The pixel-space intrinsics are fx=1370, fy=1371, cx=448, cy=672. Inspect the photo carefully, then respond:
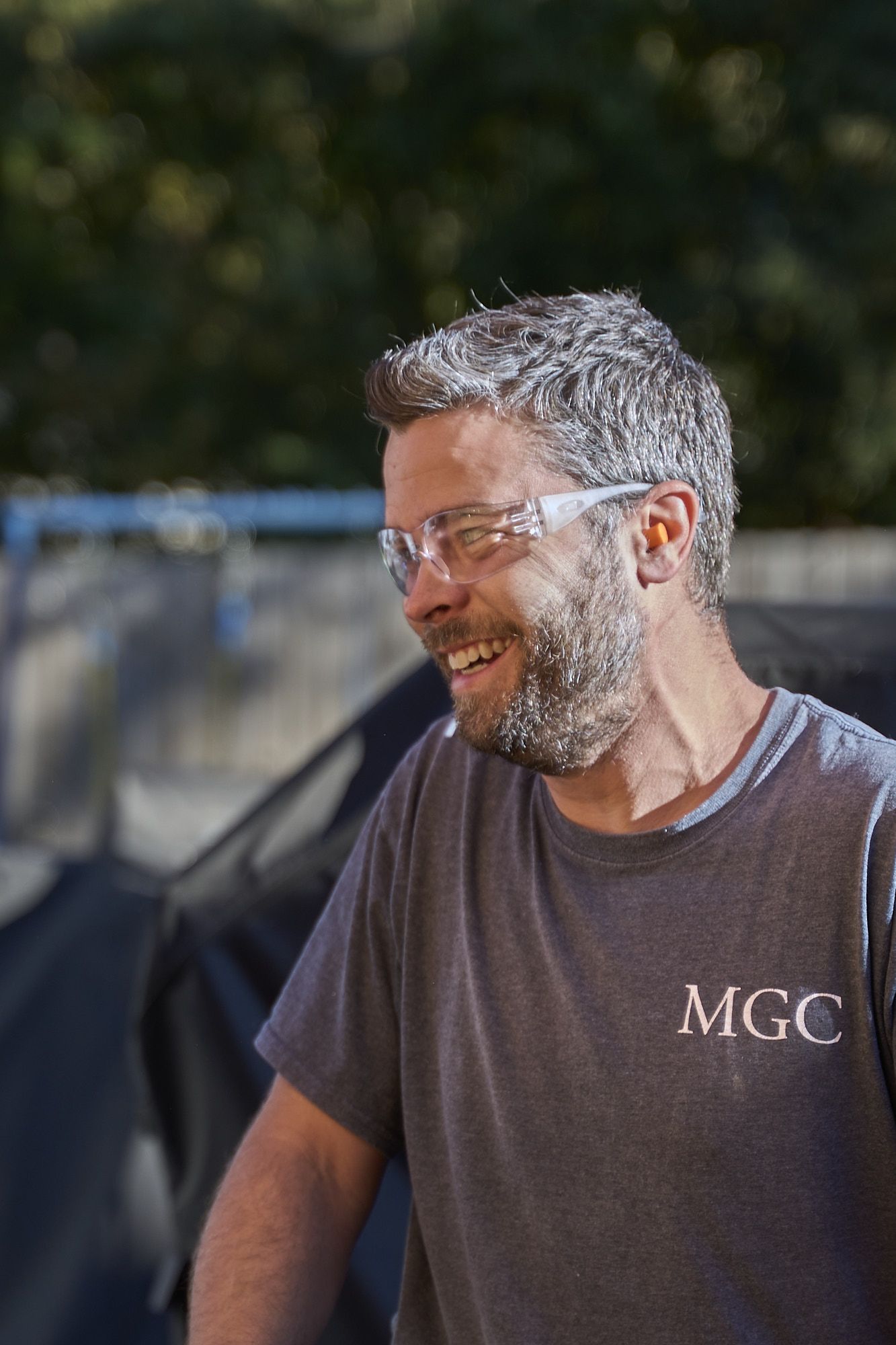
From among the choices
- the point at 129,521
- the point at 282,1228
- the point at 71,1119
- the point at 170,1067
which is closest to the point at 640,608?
the point at 282,1228

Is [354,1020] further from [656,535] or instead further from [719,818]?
[656,535]

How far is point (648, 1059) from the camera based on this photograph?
4.33 ft

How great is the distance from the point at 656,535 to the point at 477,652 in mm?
237

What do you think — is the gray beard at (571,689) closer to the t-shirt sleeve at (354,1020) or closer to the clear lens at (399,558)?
the clear lens at (399,558)

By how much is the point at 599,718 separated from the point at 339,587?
25.8ft

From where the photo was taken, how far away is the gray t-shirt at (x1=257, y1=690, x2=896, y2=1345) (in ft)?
4.11

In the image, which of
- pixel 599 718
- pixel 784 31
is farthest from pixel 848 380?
pixel 599 718

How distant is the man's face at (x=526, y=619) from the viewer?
143 centimetres

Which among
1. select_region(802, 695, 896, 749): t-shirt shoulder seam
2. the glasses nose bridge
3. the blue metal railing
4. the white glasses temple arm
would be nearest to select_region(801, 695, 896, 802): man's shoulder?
select_region(802, 695, 896, 749): t-shirt shoulder seam

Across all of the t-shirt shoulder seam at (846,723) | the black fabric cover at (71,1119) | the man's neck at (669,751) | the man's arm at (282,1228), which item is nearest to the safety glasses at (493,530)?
the man's neck at (669,751)

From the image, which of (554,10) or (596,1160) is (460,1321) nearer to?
(596,1160)

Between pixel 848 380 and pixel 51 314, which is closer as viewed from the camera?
pixel 848 380

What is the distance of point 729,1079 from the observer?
4.20 feet

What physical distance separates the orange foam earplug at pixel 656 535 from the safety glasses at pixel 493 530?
0.04 m
